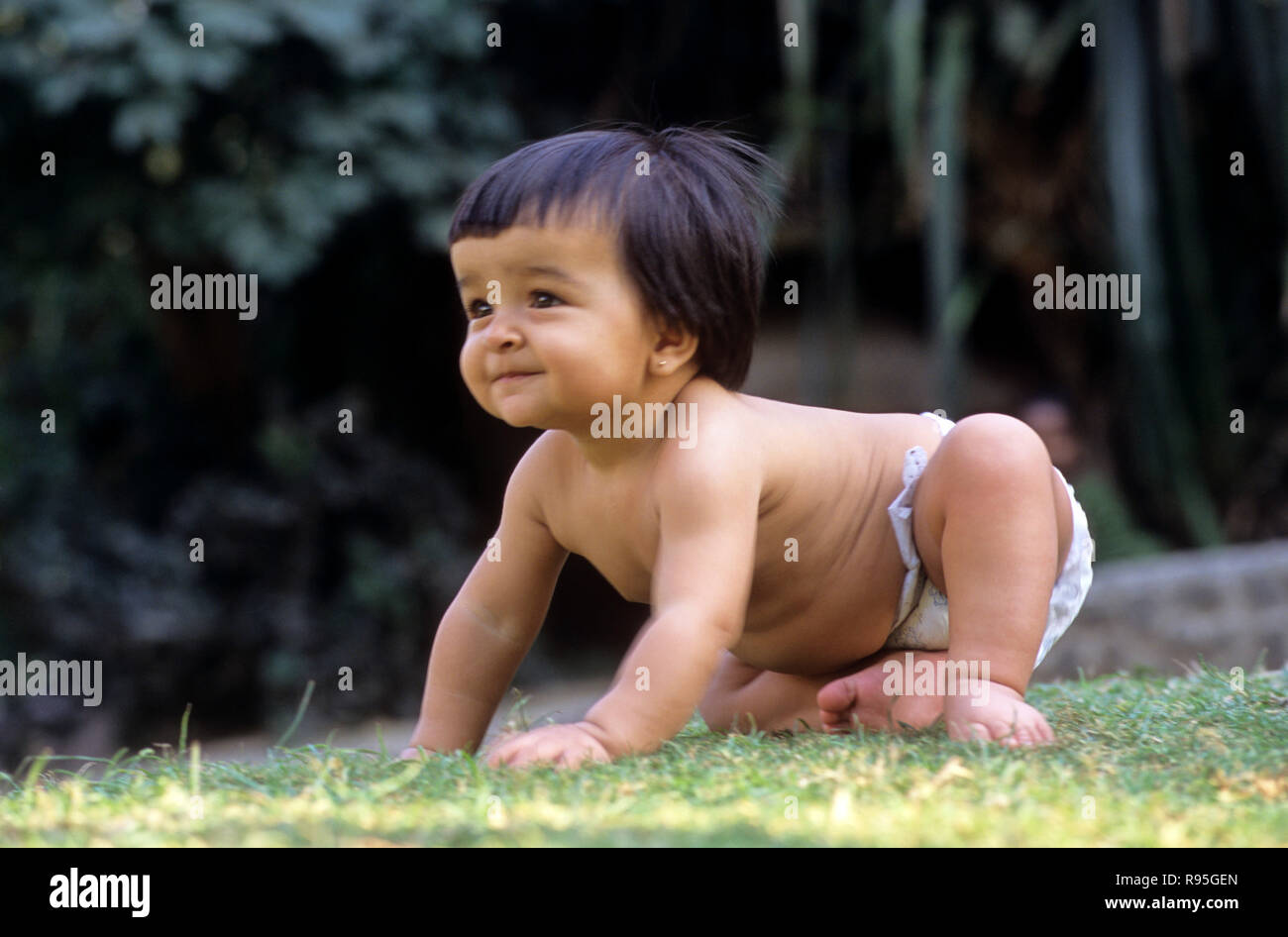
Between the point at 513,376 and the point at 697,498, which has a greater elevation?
the point at 513,376

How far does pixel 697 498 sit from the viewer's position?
224 centimetres

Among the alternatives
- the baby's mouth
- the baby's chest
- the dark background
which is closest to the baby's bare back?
the baby's chest

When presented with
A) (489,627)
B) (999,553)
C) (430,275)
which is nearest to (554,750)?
(489,627)

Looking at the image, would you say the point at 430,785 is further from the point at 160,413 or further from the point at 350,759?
the point at 160,413

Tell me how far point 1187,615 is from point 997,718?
374 centimetres

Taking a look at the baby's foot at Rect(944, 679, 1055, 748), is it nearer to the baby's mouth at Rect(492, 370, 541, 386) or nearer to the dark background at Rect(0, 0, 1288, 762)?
the baby's mouth at Rect(492, 370, 541, 386)

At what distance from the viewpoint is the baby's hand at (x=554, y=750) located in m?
2.07

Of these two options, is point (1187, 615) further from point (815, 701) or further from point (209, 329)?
point (209, 329)

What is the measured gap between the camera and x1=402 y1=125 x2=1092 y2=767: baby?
2234 millimetres

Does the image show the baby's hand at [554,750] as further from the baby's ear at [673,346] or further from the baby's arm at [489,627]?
the baby's ear at [673,346]

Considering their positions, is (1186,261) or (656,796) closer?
(656,796)

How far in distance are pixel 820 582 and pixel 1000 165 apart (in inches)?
238
